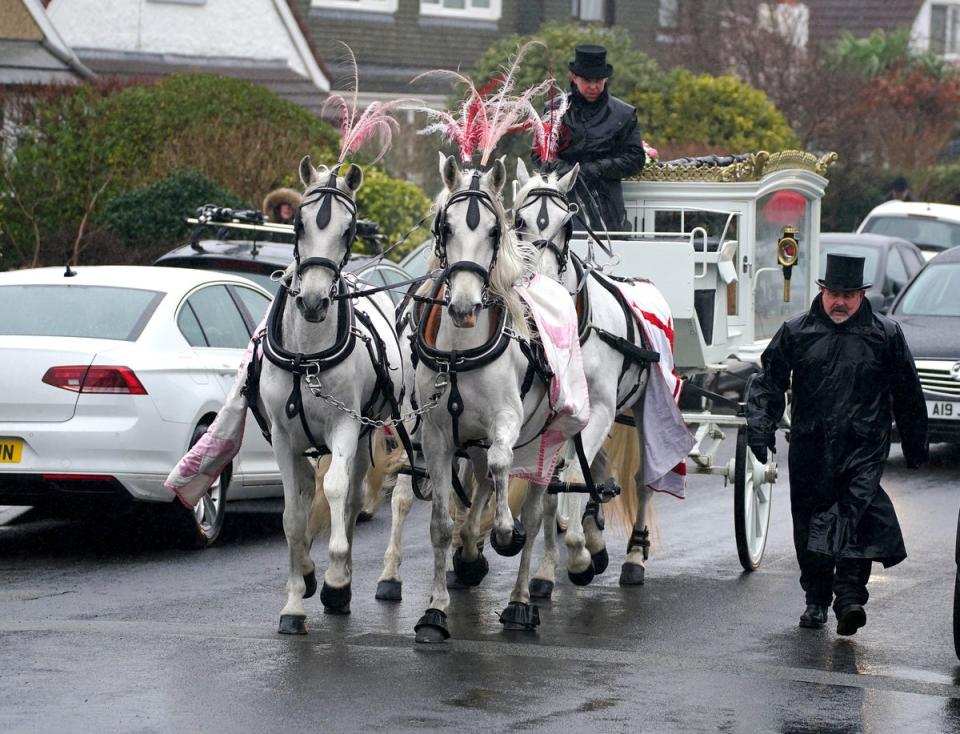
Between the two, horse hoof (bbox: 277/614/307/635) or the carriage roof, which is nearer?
horse hoof (bbox: 277/614/307/635)

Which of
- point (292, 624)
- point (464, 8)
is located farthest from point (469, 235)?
point (464, 8)

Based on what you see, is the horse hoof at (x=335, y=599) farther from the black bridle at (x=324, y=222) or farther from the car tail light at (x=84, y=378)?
the car tail light at (x=84, y=378)

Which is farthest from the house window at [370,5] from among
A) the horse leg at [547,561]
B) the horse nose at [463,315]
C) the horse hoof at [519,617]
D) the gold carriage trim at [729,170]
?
the horse nose at [463,315]

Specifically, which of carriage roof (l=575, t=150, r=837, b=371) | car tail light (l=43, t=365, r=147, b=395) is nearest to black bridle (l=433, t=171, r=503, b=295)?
car tail light (l=43, t=365, r=147, b=395)

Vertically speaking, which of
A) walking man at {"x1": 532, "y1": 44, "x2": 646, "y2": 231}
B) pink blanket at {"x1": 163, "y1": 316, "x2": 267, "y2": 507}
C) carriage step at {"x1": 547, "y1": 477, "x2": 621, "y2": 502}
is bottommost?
carriage step at {"x1": 547, "y1": 477, "x2": 621, "y2": 502}

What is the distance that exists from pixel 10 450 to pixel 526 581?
3330 mm

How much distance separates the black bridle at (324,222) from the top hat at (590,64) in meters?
Answer: 3.38

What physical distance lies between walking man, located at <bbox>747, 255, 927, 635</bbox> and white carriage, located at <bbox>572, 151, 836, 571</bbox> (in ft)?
6.00

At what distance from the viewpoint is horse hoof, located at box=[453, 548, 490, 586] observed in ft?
33.3

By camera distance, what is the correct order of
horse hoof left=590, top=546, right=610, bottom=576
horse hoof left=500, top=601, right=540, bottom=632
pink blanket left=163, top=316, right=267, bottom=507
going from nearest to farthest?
horse hoof left=500, top=601, right=540, bottom=632, pink blanket left=163, top=316, right=267, bottom=507, horse hoof left=590, top=546, right=610, bottom=576

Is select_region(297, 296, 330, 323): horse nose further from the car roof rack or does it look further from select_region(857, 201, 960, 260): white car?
select_region(857, 201, 960, 260): white car

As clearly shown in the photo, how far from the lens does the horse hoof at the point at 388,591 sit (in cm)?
988

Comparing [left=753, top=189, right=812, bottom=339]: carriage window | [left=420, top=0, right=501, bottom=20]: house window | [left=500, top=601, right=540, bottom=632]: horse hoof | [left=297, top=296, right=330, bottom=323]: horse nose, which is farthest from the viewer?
[left=420, top=0, right=501, bottom=20]: house window

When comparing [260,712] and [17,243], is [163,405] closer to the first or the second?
[260,712]
